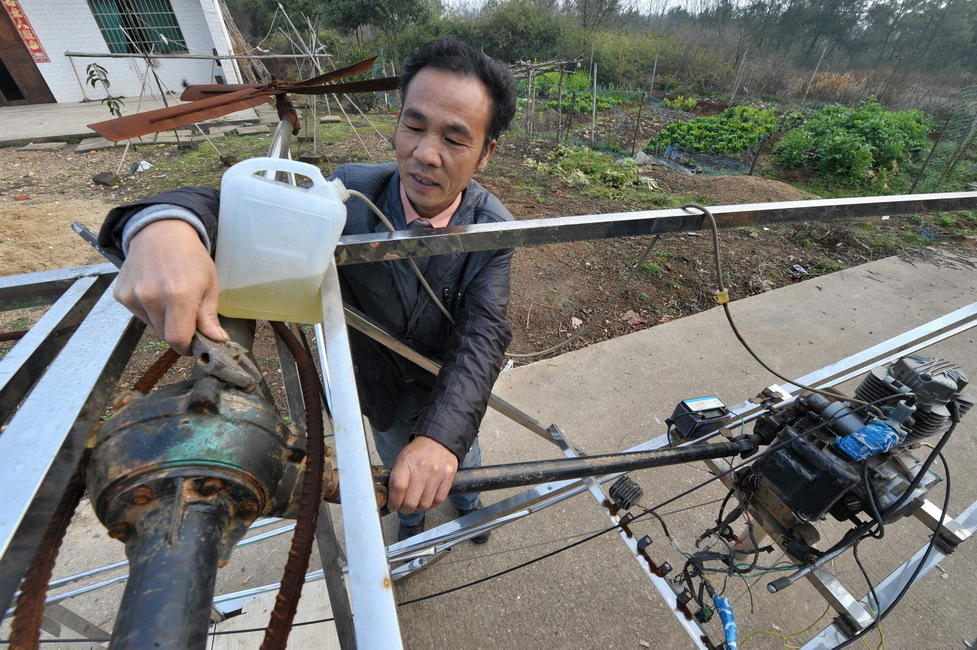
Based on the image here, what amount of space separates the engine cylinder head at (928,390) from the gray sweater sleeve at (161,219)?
176 centimetres

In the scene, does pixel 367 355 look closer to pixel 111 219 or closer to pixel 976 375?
pixel 111 219

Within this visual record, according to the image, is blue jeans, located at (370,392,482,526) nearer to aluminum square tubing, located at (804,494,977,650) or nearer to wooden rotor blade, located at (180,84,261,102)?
aluminum square tubing, located at (804,494,977,650)

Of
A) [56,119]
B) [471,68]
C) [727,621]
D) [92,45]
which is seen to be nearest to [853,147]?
[471,68]

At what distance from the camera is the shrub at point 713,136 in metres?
9.76

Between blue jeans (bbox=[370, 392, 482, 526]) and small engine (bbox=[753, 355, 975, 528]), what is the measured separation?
111 centimetres

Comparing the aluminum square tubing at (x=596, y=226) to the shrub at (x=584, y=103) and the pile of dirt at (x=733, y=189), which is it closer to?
the pile of dirt at (x=733, y=189)

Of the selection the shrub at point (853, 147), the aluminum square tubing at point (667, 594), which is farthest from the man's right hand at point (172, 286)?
the shrub at point (853, 147)

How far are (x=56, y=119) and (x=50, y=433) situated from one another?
14.0 meters

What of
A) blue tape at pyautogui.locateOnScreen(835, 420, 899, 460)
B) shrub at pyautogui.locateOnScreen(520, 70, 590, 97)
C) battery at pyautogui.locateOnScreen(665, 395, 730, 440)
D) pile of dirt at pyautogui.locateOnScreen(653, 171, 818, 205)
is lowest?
pile of dirt at pyautogui.locateOnScreen(653, 171, 818, 205)

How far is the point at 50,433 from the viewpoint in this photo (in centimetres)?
51

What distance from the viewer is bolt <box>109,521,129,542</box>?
0.50 metres

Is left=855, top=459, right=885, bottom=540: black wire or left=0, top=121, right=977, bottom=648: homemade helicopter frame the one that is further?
left=855, top=459, right=885, bottom=540: black wire

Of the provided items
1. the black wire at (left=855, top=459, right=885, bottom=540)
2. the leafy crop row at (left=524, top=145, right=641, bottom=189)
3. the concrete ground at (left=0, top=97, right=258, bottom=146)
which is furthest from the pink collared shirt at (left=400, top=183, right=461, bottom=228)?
the concrete ground at (left=0, top=97, right=258, bottom=146)

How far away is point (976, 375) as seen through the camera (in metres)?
3.32
